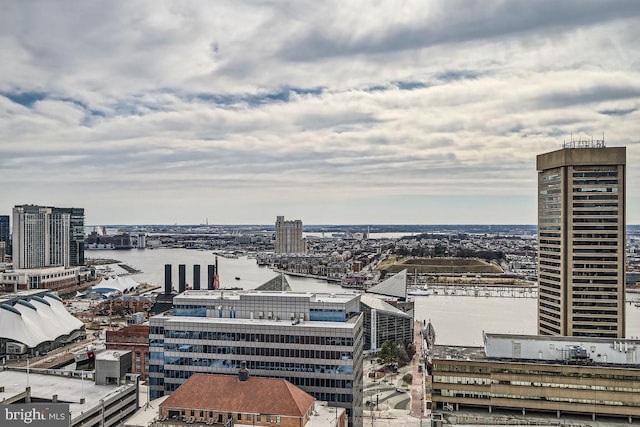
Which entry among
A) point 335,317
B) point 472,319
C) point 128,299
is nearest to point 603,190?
point 335,317

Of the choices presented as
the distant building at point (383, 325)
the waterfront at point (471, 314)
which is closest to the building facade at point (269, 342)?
the distant building at point (383, 325)

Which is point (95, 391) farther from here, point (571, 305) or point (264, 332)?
point (571, 305)

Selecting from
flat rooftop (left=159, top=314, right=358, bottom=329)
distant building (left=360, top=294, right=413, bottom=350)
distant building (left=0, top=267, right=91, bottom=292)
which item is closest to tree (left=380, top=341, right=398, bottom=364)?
distant building (left=360, top=294, right=413, bottom=350)

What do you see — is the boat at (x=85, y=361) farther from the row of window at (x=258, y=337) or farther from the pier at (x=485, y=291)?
the pier at (x=485, y=291)

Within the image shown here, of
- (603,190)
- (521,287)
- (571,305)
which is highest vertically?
(603,190)

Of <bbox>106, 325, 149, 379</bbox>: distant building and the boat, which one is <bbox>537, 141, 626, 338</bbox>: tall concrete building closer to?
<bbox>106, 325, 149, 379</bbox>: distant building
